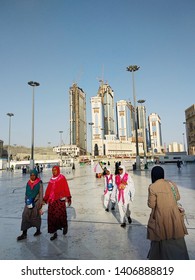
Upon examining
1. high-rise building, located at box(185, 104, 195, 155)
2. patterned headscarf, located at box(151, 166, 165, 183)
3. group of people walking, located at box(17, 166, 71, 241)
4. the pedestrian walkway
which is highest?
high-rise building, located at box(185, 104, 195, 155)

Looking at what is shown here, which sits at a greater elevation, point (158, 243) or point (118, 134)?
point (118, 134)

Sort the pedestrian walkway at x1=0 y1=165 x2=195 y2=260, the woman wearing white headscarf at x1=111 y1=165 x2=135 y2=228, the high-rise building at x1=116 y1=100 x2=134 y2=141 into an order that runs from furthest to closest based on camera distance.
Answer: the high-rise building at x1=116 y1=100 x2=134 y2=141, the woman wearing white headscarf at x1=111 y1=165 x2=135 y2=228, the pedestrian walkway at x1=0 y1=165 x2=195 y2=260

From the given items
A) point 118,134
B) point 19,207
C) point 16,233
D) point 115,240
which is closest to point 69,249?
point 115,240

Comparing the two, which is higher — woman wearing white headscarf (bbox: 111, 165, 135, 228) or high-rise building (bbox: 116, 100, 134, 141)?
high-rise building (bbox: 116, 100, 134, 141)

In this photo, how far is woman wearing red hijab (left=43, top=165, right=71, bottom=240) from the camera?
412cm

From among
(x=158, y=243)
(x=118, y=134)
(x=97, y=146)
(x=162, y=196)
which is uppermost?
(x=118, y=134)

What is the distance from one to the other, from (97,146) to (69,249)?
156 m

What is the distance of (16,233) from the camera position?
439cm

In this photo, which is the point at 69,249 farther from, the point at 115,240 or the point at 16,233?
the point at 16,233

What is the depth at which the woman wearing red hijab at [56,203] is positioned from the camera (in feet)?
13.5

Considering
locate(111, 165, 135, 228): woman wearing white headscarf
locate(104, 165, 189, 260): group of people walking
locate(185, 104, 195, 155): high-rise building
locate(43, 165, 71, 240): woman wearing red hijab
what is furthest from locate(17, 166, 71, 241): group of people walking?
locate(185, 104, 195, 155): high-rise building

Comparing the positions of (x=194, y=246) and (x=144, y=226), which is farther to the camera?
(x=144, y=226)

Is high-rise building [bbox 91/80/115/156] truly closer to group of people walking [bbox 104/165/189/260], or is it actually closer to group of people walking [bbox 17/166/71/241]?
group of people walking [bbox 17/166/71/241]

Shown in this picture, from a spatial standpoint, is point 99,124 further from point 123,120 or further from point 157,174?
point 157,174
